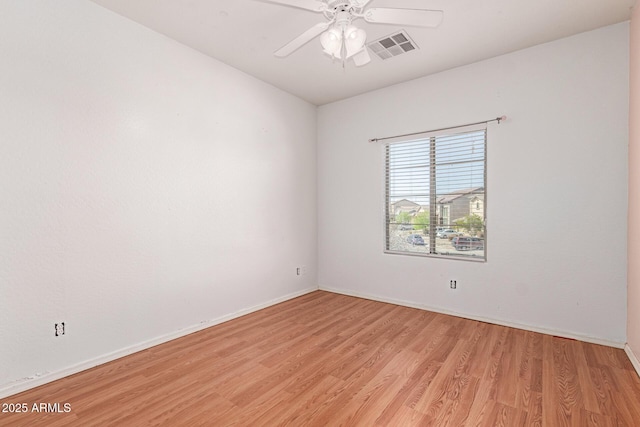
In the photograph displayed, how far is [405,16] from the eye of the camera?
1.93 meters

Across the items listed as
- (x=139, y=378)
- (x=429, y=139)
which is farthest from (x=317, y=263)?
(x=139, y=378)

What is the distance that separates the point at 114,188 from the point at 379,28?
2.79 meters

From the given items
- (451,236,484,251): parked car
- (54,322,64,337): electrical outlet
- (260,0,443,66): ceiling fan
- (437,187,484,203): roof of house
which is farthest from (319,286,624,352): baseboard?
(54,322,64,337): electrical outlet

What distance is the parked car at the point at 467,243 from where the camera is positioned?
11.6 ft

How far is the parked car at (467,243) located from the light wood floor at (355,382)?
2.93 feet

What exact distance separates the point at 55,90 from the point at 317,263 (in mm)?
3753

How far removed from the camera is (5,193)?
2078 millimetres

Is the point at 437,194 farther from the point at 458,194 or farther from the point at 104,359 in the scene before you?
the point at 104,359

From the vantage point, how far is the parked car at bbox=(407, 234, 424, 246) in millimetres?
3975

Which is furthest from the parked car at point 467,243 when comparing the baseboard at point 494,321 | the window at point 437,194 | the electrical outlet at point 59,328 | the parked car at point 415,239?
the electrical outlet at point 59,328

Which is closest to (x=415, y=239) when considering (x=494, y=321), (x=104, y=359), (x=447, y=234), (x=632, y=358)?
(x=447, y=234)

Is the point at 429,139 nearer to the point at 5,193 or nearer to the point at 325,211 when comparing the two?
the point at 325,211

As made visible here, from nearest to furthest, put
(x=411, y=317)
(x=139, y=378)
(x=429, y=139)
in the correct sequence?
(x=139, y=378) → (x=411, y=317) → (x=429, y=139)

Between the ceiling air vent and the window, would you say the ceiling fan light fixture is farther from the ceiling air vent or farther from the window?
the window
